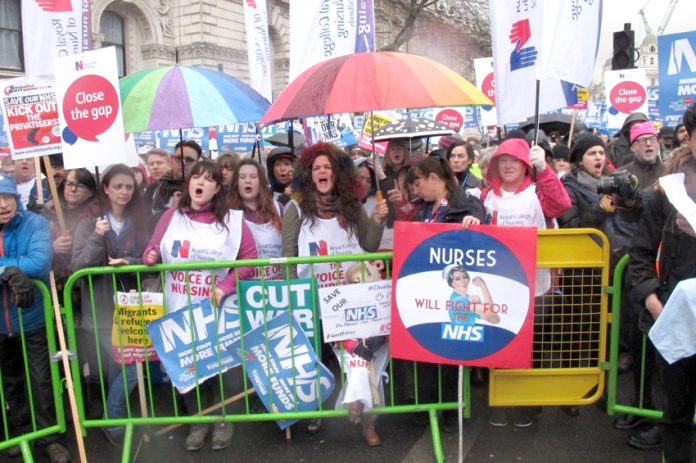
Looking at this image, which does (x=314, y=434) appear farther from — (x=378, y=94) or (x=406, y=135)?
(x=406, y=135)

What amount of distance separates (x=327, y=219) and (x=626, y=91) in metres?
7.98

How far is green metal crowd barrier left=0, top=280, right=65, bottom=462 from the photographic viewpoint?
3.80 m

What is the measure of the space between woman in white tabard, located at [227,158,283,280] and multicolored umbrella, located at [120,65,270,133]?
39 cm

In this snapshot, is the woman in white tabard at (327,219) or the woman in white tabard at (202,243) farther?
the woman in white tabard at (327,219)

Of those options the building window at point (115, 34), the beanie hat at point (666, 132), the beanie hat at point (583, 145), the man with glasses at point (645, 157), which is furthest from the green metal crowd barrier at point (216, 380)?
the building window at point (115, 34)

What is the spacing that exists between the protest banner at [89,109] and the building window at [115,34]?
59.3ft

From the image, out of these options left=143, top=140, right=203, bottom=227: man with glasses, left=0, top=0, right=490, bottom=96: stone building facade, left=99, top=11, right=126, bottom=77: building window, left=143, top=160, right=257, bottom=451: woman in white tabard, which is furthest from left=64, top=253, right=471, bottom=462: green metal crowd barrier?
left=99, top=11, right=126, bottom=77: building window

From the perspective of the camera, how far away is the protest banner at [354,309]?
3826 millimetres

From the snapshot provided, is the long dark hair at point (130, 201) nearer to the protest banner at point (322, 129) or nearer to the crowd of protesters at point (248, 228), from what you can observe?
the crowd of protesters at point (248, 228)

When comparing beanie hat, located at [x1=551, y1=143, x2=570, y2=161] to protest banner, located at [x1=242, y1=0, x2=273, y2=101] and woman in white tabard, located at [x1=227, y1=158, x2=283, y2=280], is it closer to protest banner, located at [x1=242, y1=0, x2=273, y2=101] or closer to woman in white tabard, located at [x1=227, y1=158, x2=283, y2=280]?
woman in white tabard, located at [x1=227, y1=158, x2=283, y2=280]

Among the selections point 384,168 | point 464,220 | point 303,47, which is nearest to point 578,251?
point 464,220

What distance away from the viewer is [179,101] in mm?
4531

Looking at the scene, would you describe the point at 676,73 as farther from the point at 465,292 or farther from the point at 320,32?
the point at 465,292

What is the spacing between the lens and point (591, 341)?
12.7 ft
